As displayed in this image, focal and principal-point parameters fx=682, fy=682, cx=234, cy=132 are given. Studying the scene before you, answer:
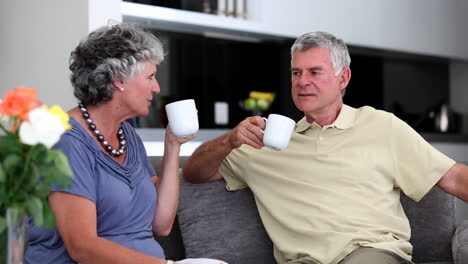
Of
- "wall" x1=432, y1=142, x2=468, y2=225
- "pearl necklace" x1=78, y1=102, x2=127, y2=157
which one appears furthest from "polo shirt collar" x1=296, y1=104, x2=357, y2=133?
"wall" x1=432, y1=142, x2=468, y2=225

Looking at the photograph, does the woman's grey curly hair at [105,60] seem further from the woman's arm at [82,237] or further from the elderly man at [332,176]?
the elderly man at [332,176]

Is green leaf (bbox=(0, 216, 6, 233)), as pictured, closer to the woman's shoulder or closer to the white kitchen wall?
the woman's shoulder

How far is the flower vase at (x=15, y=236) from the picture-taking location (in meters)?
0.99

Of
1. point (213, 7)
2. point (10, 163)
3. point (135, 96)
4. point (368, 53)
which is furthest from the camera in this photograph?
point (368, 53)

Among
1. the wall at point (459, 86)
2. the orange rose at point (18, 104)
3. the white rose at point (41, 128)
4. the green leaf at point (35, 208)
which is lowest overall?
the wall at point (459, 86)

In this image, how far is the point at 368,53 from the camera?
19.4 feet

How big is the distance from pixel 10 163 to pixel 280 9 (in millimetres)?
4167

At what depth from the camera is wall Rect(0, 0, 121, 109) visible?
3016 mm

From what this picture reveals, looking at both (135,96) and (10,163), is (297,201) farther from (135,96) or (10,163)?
(10,163)

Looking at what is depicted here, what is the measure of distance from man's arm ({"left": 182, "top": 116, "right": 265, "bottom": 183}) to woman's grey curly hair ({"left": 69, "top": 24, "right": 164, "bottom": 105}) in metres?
0.37

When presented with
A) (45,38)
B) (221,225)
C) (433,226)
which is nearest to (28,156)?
(221,225)

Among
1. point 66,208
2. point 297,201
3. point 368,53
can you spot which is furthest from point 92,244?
point 368,53

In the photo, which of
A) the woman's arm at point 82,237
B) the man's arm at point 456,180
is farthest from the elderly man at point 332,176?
the woman's arm at point 82,237

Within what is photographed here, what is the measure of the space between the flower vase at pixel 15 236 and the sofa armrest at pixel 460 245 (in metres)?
1.45
